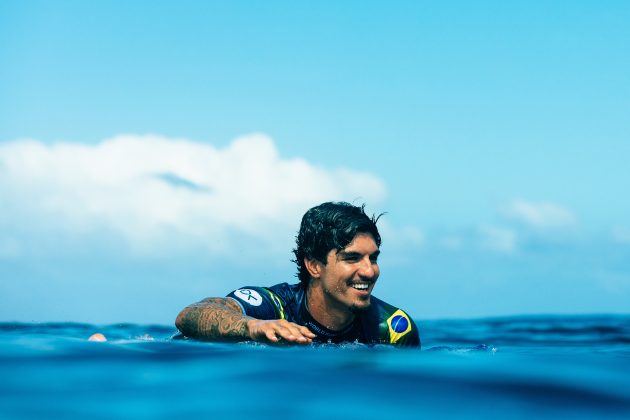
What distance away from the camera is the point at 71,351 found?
4840 mm

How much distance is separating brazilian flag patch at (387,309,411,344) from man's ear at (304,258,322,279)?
891 mm

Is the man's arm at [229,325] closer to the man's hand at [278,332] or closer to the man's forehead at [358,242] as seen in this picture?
the man's hand at [278,332]

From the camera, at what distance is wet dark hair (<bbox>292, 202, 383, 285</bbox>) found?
7.02 meters

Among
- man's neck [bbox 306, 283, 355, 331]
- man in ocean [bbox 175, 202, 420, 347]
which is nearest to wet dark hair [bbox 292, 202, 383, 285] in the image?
man in ocean [bbox 175, 202, 420, 347]

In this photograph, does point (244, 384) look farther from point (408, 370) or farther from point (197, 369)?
point (408, 370)

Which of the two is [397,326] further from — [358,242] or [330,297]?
[358,242]

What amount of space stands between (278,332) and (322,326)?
167cm

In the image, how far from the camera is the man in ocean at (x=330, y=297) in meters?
6.78

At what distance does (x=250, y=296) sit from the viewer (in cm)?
702

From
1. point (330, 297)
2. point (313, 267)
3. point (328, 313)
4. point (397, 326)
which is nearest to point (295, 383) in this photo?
point (330, 297)

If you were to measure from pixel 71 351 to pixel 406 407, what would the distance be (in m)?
2.26

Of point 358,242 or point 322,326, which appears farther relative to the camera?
point 322,326

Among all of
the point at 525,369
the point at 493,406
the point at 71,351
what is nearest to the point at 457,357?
the point at 525,369

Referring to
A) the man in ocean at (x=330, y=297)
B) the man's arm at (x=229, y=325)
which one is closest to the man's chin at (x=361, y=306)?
the man in ocean at (x=330, y=297)
